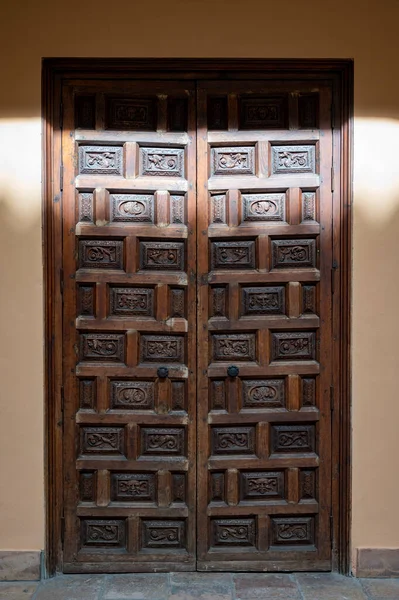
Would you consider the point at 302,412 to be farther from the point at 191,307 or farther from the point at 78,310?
the point at 78,310

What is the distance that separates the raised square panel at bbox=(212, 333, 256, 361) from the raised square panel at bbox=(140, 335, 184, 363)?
203mm

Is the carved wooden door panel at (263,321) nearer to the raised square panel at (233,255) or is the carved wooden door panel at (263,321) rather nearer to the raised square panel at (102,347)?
the raised square panel at (233,255)

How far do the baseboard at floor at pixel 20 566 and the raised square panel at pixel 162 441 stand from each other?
770 millimetres

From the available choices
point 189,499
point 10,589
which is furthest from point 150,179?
point 10,589

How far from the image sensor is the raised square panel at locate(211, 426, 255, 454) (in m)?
3.25

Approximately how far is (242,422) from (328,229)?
1.12 metres

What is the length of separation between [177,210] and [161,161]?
0.89ft

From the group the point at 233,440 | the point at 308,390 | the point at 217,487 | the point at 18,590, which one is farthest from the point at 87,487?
the point at 308,390

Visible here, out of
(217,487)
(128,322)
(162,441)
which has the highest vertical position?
(128,322)

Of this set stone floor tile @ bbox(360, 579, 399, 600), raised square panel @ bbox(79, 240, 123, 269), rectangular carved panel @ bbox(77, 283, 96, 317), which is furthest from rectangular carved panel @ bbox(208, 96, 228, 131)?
stone floor tile @ bbox(360, 579, 399, 600)

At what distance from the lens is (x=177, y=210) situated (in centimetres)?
323

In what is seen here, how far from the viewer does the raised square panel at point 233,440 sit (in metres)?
3.25

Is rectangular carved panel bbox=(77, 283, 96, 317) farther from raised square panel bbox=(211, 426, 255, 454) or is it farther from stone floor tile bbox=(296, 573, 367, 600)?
stone floor tile bbox=(296, 573, 367, 600)

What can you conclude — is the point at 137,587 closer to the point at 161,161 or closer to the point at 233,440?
the point at 233,440
